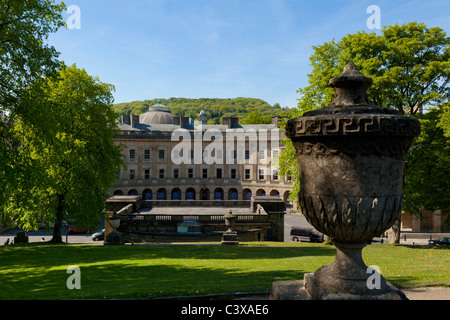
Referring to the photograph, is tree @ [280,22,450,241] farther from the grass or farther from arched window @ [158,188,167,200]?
arched window @ [158,188,167,200]

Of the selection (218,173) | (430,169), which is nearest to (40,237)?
(218,173)

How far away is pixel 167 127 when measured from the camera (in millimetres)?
62562

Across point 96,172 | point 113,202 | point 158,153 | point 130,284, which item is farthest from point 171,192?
point 130,284

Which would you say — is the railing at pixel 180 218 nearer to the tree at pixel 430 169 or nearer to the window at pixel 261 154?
the tree at pixel 430 169

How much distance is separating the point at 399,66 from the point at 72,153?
21.3 metres

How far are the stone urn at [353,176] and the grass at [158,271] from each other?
3.66 metres

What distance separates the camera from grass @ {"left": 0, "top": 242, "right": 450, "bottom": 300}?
830cm

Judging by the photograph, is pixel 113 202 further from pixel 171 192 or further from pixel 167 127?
pixel 167 127

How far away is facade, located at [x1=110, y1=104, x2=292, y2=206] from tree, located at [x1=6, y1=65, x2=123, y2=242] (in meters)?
32.4

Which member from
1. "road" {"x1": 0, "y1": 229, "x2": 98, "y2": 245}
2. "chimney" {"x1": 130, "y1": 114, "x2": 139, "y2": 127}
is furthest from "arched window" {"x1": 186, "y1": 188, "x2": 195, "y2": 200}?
"road" {"x1": 0, "y1": 229, "x2": 98, "y2": 245}

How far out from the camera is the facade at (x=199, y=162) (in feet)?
189

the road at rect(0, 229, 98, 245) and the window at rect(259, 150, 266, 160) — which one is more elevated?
the window at rect(259, 150, 266, 160)

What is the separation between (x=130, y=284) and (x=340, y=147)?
7.19 metres

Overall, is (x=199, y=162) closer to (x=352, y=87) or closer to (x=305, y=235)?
(x=305, y=235)
